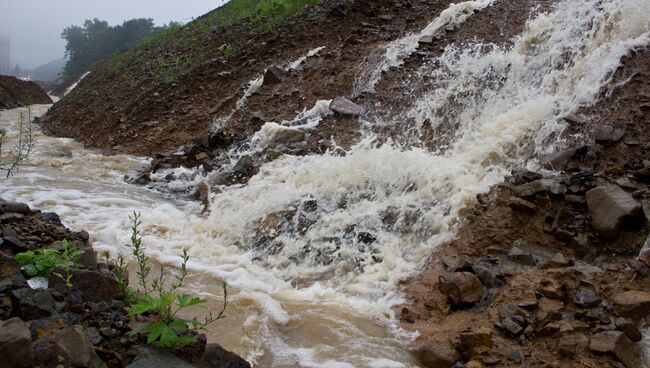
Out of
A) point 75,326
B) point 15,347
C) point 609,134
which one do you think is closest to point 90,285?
point 75,326

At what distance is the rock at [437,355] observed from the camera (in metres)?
3.75

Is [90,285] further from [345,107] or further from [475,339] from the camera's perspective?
[345,107]

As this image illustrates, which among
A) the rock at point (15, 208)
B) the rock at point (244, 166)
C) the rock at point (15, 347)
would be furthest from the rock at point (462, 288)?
the rock at point (244, 166)

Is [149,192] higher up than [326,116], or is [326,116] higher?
[326,116]

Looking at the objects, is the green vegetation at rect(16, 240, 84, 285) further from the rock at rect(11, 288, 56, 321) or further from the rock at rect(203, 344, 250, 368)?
the rock at rect(203, 344, 250, 368)

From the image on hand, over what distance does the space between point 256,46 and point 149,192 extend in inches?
225

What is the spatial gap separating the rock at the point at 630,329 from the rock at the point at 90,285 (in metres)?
3.50

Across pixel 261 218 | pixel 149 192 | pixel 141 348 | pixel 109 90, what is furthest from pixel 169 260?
pixel 109 90

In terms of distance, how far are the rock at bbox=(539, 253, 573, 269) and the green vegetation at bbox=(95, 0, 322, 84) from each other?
1017 centimetres

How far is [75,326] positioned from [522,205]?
4206mm

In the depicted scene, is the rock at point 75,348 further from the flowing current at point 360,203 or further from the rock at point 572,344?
the rock at point 572,344

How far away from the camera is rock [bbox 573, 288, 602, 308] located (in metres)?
3.91

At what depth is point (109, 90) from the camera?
15102 millimetres

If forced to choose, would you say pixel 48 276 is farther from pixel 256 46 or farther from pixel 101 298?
pixel 256 46
